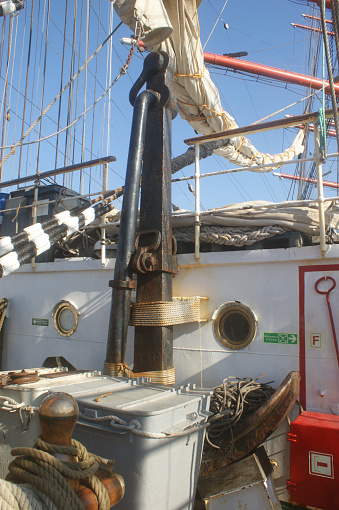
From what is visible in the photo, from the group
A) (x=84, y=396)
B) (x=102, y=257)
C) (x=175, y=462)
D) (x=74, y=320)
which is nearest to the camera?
(x=175, y=462)

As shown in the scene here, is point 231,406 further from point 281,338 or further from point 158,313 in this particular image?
point 158,313

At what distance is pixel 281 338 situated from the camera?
3.96m

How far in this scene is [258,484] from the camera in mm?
3027

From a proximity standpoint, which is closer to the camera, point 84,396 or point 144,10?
point 84,396

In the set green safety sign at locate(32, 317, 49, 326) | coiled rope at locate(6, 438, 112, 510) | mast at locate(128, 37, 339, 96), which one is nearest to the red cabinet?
coiled rope at locate(6, 438, 112, 510)

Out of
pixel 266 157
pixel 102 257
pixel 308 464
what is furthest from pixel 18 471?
pixel 266 157

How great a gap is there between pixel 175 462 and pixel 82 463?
134cm

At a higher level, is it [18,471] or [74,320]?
[74,320]

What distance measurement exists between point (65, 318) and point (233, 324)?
2.40 m

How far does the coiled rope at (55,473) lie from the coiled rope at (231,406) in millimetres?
2166

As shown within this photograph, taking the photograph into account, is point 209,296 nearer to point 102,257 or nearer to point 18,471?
point 102,257

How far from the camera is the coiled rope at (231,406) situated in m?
3.33

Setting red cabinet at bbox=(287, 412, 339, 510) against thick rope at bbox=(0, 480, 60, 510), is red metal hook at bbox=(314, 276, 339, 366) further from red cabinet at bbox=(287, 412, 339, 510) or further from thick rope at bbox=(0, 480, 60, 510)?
thick rope at bbox=(0, 480, 60, 510)

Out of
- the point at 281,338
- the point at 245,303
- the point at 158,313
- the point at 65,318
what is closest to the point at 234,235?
the point at 245,303
